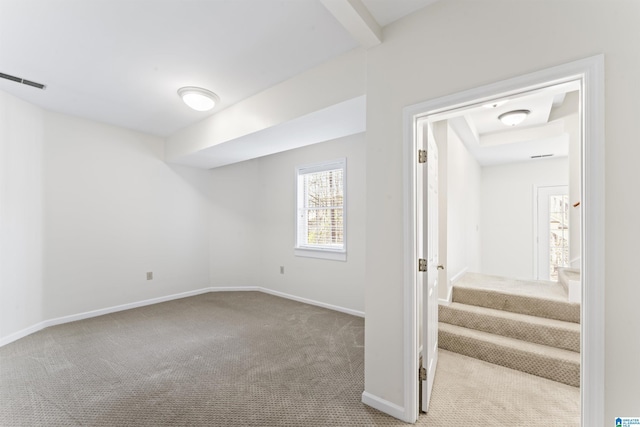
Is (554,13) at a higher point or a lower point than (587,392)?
higher

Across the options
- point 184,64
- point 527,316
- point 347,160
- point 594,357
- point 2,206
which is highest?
point 184,64

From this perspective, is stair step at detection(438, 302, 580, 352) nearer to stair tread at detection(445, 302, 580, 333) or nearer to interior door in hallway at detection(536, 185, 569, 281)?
stair tread at detection(445, 302, 580, 333)

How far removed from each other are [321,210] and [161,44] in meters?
2.99

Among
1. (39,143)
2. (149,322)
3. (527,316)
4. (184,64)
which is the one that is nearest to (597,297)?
(527,316)

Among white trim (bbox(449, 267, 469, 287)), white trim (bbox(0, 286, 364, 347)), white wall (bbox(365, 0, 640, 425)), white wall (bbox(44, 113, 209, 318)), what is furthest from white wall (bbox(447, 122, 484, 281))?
white wall (bbox(44, 113, 209, 318))

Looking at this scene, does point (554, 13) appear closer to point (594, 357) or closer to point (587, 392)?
point (594, 357)

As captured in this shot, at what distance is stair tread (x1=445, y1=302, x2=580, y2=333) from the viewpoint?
254 centimetres

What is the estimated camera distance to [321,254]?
14.4 feet

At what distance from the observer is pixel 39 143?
3416 mm

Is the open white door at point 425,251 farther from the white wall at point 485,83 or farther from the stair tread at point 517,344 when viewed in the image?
the stair tread at point 517,344

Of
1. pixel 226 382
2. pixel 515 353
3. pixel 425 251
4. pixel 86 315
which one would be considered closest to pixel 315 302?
pixel 226 382

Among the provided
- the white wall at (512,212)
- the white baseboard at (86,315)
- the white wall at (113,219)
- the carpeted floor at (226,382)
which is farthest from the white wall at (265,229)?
the white wall at (512,212)

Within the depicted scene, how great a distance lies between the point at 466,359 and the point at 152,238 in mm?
4604

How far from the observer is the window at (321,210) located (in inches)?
169
